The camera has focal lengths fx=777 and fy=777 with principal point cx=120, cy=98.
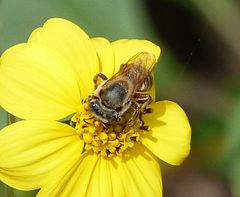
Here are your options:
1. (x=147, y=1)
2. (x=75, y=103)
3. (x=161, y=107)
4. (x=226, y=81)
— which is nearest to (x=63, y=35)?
(x=75, y=103)

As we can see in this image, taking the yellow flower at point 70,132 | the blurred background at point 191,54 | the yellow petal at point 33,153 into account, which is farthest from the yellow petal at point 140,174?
the blurred background at point 191,54

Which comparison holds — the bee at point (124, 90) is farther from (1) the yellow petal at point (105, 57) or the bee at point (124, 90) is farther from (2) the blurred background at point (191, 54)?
(2) the blurred background at point (191, 54)

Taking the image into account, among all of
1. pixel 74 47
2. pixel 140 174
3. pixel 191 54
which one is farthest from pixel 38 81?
pixel 191 54

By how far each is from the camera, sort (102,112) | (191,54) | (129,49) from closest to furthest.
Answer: (102,112) < (129,49) < (191,54)

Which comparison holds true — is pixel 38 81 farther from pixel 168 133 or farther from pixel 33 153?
pixel 168 133

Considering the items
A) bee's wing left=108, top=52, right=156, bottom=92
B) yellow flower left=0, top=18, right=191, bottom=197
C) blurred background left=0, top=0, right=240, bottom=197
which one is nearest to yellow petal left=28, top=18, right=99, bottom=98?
yellow flower left=0, top=18, right=191, bottom=197

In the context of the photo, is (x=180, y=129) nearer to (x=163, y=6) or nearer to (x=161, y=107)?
(x=161, y=107)

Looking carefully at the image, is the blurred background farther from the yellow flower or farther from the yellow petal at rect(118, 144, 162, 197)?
the yellow petal at rect(118, 144, 162, 197)
